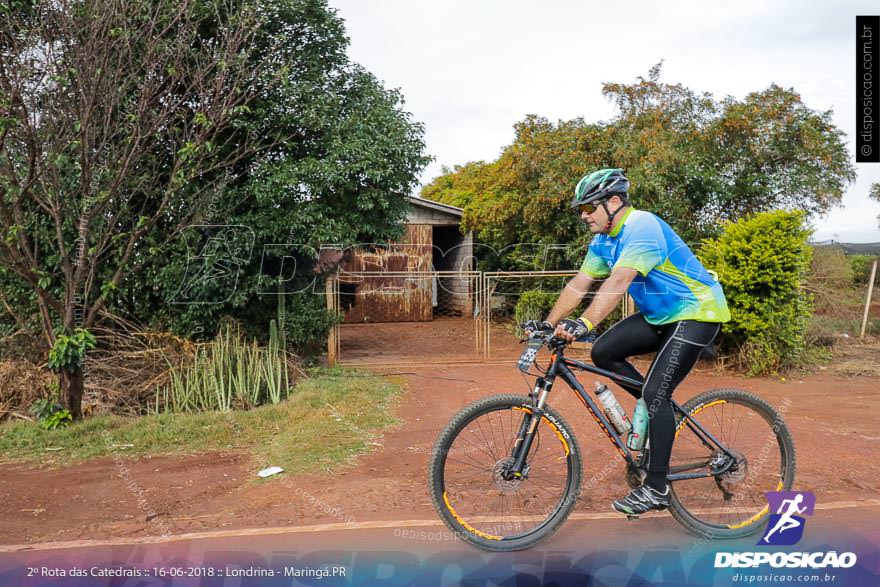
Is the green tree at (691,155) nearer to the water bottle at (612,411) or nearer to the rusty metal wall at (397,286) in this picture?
the rusty metal wall at (397,286)

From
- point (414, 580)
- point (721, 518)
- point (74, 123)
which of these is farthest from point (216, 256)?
point (721, 518)

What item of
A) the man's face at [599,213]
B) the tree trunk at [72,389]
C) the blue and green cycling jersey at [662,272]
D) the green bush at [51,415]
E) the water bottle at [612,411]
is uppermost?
the man's face at [599,213]

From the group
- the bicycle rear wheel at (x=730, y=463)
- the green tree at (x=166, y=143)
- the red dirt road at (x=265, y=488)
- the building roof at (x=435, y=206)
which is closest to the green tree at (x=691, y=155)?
the building roof at (x=435, y=206)

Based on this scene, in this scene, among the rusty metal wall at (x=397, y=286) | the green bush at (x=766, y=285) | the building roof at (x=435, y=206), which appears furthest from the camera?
the rusty metal wall at (x=397, y=286)

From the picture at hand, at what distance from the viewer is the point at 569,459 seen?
382 cm

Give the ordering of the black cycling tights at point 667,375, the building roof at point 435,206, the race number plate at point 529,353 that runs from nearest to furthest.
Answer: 1. the race number plate at point 529,353
2. the black cycling tights at point 667,375
3. the building roof at point 435,206

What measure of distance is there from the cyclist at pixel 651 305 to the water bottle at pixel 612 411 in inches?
6.2

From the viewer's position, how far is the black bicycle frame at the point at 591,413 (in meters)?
3.74

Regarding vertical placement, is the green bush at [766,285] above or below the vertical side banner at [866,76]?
below

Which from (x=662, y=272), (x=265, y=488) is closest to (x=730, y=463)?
(x=662, y=272)

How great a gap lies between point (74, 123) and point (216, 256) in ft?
8.36

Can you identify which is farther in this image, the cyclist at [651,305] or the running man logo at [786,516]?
the running man logo at [786,516]

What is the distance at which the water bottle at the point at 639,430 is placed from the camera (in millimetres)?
3920

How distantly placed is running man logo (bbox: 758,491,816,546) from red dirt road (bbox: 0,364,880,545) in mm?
548
